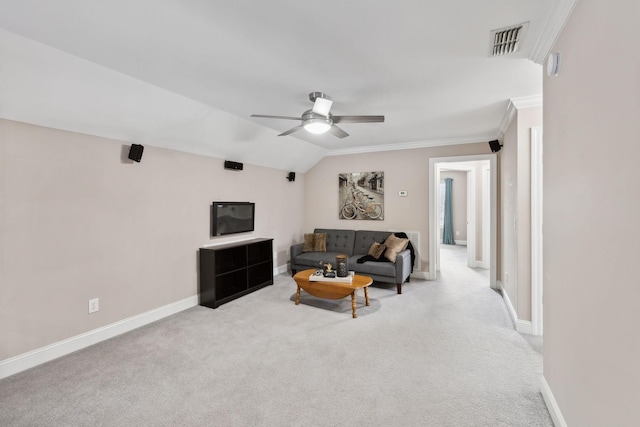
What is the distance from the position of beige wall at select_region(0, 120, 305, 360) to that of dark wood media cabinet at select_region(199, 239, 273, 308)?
222 millimetres

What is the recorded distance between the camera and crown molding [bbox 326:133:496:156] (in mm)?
4734

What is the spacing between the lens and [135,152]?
3113 millimetres

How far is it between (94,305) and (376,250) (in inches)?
147

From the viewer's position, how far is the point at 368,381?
7.29 ft

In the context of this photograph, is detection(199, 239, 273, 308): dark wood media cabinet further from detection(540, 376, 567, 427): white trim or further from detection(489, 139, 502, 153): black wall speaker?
detection(489, 139, 502, 153): black wall speaker

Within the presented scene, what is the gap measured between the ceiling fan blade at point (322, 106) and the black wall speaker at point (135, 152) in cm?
195

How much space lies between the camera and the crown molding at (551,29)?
158 cm

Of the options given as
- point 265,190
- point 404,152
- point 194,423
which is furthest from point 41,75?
point 404,152

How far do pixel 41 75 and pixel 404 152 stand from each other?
481 centimetres

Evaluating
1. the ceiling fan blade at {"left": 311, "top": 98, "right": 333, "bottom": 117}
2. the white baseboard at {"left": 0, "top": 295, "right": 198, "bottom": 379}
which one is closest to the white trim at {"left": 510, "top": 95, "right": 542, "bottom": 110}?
the ceiling fan blade at {"left": 311, "top": 98, "right": 333, "bottom": 117}

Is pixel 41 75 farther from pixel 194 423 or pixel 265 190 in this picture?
pixel 265 190

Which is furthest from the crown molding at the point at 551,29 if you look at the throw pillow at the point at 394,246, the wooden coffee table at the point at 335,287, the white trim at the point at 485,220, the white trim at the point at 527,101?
the white trim at the point at 485,220

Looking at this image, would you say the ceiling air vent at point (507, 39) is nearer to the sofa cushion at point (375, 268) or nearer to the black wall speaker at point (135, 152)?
the sofa cushion at point (375, 268)

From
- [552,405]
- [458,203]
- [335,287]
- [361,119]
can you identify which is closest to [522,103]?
[361,119]
